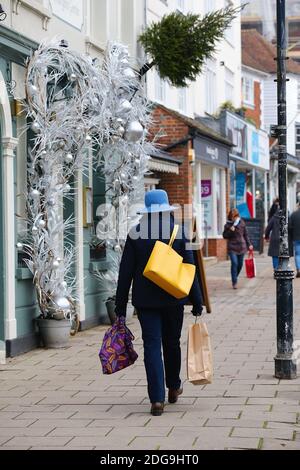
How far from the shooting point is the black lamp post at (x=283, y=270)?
29.0ft

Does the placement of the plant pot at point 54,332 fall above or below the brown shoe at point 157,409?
above

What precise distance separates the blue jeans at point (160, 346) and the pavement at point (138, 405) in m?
0.23

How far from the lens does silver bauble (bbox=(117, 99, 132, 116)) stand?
12617 millimetres

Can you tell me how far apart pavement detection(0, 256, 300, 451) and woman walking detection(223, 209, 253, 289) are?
654 centimetres

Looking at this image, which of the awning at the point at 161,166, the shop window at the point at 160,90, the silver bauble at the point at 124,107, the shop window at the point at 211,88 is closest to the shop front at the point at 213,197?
the shop window at the point at 211,88

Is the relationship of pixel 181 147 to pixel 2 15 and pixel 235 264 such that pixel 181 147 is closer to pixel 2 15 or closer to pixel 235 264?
pixel 235 264

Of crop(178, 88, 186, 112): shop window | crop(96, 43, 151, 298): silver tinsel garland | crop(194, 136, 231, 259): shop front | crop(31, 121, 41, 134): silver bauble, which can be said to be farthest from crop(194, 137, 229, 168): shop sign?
crop(31, 121, 41, 134): silver bauble

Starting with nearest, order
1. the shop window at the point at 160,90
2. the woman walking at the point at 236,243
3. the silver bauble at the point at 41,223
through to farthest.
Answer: the silver bauble at the point at 41,223 → the woman walking at the point at 236,243 → the shop window at the point at 160,90

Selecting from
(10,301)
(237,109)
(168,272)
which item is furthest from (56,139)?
(237,109)

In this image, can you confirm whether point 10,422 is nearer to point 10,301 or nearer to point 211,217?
point 10,301

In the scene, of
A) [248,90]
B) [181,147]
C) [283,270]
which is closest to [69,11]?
[283,270]

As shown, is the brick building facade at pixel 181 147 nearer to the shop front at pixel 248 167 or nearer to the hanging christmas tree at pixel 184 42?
the shop front at pixel 248 167

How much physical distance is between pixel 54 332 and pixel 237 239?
8.40 m

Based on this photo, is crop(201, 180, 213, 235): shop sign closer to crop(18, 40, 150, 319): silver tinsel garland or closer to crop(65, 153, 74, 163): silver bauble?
crop(18, 40, 150, 319): silver tinsel garland
